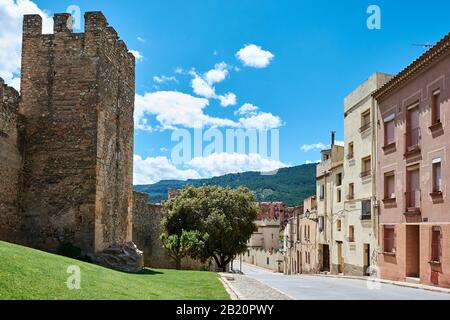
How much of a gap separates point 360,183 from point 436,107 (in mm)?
9713

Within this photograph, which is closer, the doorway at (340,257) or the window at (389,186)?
the window at (389,186)

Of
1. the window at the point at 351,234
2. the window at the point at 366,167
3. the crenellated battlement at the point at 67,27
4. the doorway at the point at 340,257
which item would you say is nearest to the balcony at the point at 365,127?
the window at the point at 366,167

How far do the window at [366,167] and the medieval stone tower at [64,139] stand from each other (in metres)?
14.6

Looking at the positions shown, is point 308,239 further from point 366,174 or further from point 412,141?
point 412,141

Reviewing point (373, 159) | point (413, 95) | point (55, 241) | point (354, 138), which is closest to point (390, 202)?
point (373, 159)

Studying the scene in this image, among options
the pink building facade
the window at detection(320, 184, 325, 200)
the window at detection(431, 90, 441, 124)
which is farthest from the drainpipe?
the window at detection(320, 184, 325, 200)

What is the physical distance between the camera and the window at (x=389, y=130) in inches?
952

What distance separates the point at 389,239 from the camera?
80.0 ft

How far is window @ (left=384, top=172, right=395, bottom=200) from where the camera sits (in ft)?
79.4

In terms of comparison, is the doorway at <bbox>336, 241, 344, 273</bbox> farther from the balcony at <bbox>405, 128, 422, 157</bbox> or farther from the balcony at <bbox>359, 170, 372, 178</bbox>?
the balcony at <bbox>405, 128, 422, 157</bbox>

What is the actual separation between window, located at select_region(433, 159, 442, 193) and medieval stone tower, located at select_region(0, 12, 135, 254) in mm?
12188

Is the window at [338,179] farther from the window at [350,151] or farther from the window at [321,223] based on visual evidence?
the window at [321,223]
